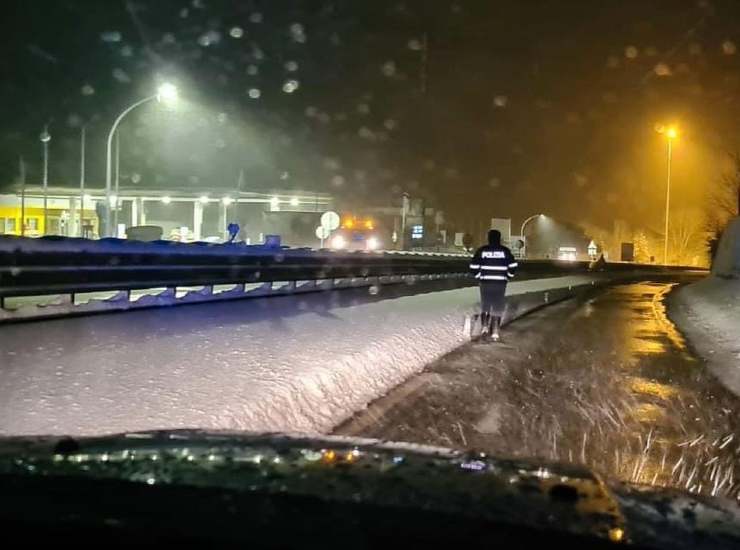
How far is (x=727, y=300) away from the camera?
25469 millimetres

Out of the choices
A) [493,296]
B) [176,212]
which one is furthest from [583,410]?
[176,212]

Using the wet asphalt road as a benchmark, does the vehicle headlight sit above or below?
above

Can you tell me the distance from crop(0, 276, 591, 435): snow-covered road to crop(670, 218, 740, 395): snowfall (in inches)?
163

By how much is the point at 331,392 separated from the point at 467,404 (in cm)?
A: 147

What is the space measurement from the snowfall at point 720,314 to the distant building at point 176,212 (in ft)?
69.7

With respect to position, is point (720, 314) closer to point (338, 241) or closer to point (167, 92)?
point (167, 92)

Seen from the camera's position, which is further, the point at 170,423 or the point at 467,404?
the point at 467,404

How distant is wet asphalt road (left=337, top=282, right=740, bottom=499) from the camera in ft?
27.5

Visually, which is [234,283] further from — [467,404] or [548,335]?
[467,404]

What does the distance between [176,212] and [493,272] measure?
59.0 m

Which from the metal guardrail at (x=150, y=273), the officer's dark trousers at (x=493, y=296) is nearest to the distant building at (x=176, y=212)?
the metal guardrail at (x=150, y=273)

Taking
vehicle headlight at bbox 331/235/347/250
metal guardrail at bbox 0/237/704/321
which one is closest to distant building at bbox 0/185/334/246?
vehicle headlight at bbox 331/235/347/250

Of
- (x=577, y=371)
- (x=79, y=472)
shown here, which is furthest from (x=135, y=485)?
(x=577, y=371)

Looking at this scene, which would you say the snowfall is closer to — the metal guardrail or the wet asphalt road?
the wet asphalt road
